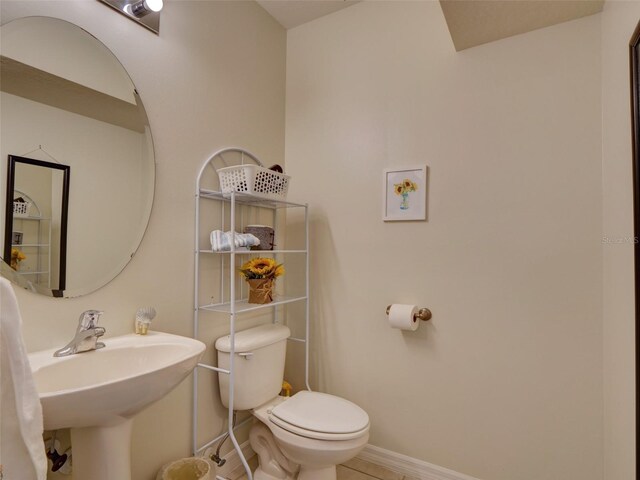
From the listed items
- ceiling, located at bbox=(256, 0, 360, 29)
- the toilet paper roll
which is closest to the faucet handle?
the toilet paper roll

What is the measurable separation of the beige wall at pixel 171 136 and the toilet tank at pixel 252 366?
18 cm

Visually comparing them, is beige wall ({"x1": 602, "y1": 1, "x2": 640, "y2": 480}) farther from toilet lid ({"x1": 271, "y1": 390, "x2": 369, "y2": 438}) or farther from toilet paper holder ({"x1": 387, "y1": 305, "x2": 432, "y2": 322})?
toilet lid ({"x1": 271, "y1": 390, "x2": 369, "y2": 438})

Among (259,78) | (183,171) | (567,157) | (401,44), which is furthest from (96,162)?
(567,157)

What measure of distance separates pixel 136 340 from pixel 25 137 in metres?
0.77

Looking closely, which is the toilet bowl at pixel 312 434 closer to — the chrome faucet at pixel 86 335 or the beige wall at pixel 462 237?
the beige wall at pixel 462 237

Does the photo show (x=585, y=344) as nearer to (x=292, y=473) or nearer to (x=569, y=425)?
(x=569, y=425)

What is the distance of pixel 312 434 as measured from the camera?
1.46m

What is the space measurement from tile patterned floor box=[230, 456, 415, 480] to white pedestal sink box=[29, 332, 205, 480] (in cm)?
93

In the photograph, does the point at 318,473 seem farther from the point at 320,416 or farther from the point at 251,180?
the point at 251,180

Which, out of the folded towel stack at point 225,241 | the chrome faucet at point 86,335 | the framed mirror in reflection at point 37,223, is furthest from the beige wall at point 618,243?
the framed mirror in reflection at point 37,223

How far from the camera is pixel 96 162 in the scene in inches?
51.7

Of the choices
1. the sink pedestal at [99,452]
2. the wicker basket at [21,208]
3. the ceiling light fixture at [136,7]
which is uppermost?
the ceiling light fixture at [136,7]

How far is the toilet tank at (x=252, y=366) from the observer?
1.66 meters

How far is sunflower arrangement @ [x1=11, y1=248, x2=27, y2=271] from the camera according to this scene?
1095mm
